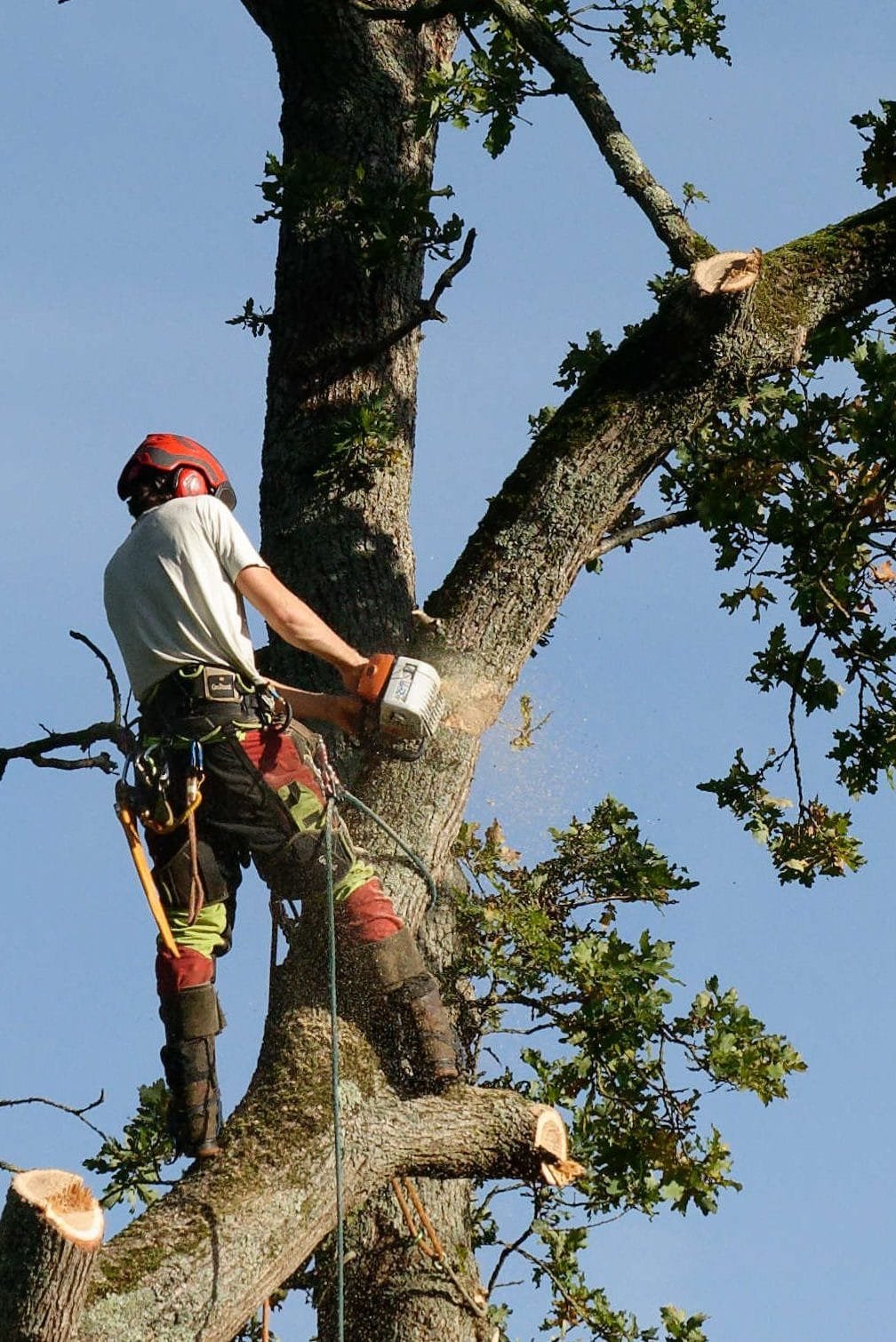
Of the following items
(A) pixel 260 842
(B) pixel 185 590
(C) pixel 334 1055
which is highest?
(B) pixel 185 590

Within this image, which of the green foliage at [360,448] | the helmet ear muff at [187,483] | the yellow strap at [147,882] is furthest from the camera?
the green foliage at [360,448]

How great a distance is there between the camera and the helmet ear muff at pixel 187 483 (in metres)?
5.20

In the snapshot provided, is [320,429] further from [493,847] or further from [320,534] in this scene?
[493,847]

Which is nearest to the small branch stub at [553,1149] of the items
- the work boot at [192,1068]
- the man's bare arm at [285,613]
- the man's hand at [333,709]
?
the work boot at [192,1068]

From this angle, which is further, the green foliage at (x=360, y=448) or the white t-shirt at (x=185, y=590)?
the green foliage at (x=360, y=448)

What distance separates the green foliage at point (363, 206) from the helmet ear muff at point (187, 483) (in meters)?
1.86

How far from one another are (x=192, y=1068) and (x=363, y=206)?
135 inches

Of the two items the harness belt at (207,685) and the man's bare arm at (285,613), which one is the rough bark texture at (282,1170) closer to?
the harness belt at (207,685)

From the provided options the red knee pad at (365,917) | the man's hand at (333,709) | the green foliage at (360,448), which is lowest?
the red knee pad at (365,917)

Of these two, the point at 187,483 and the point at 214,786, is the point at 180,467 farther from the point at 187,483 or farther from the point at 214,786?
the point at 214,786

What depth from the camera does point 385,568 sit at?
6.43 meters

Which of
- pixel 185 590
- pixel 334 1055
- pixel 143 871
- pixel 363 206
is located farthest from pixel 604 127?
pixel 334 1055

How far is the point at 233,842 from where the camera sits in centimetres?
510

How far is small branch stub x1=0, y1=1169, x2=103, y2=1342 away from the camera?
374cm
